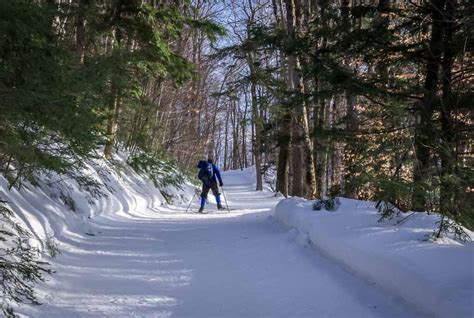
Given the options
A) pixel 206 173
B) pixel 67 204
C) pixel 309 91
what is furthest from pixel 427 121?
pixel 206 173

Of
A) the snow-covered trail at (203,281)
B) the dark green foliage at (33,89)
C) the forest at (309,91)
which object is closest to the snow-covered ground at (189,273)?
the snow-covered trail at (203,281)

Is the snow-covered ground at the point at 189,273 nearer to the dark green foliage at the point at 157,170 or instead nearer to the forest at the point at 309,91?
the forest at the point at 309,91

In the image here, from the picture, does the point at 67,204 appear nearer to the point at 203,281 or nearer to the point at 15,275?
the point at 15,275

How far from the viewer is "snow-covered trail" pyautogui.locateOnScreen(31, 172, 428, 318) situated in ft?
14.3

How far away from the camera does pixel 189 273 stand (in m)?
5.71

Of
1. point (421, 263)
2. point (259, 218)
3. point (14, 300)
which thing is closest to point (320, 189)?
point (259, 218)

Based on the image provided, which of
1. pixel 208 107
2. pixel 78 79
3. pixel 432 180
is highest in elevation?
pixel 208 107

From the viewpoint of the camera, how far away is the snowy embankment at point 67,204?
6.30 m

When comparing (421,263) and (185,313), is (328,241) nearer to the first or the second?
(421,263)

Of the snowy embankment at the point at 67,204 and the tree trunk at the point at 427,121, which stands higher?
the tree trunk at the point at 427,121

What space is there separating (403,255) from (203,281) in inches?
94.1

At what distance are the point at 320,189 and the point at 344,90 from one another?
9118mm

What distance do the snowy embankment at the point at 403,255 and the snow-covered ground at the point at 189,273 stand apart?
0.34 ft

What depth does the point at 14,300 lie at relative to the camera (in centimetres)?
398
